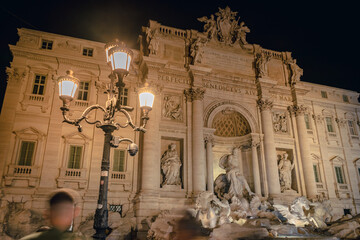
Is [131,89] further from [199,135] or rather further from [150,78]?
[199,135]

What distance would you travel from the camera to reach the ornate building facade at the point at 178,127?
17.0 m

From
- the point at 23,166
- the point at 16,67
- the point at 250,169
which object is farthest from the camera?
the point at 250,169

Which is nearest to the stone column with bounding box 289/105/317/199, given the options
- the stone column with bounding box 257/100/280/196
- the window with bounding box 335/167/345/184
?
the stone column with bounding box 257/100/280/196

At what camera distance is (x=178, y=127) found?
63.2 feet

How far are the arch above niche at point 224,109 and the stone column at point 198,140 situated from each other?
2.47 feet

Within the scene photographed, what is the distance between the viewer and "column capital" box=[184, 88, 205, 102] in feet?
65.0

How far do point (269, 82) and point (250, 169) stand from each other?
6.85 metres

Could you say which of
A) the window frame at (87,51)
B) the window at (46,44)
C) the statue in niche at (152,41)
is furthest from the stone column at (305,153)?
the window at (46,44)

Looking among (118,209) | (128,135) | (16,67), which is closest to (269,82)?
(128,135)

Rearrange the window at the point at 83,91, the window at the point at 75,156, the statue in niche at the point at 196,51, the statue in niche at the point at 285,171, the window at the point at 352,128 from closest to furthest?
the window at the point at 75,156 → the window at the point at 83,91 → the statue in niche at the point at 196,51 → the statue in niche at the point at 285,171 → the window at the point at 352,128

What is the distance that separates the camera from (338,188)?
23406mm

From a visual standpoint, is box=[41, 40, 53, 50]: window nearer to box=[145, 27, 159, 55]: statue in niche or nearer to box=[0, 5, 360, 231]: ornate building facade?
box=[0, 5, 360, 231]: ornate building facade

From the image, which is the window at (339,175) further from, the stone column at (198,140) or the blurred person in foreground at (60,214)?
the blurred person in foreground at (60,214)

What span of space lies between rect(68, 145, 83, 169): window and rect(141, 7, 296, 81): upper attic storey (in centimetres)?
795
